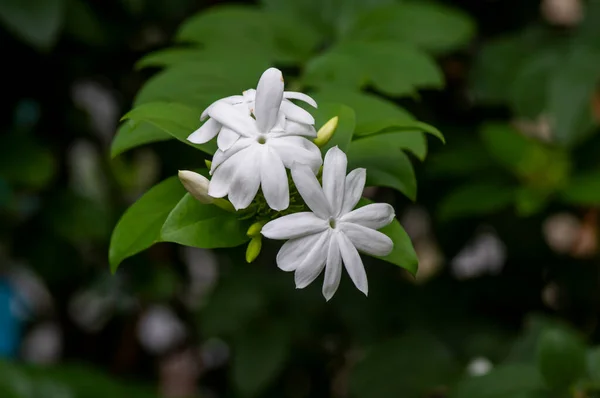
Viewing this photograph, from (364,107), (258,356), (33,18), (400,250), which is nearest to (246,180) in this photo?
(400,250)

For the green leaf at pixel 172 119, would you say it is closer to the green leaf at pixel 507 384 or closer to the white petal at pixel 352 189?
the white petal at pixel 352 189

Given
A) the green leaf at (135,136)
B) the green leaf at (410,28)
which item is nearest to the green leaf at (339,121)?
the green leaf at (135,136)

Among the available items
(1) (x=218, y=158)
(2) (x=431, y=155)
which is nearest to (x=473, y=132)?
(2) (x=431, y=155)

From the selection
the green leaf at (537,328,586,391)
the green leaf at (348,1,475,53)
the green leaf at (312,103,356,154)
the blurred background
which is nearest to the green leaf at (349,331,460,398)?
the blurred background

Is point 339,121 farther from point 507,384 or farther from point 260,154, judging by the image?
point 507,384

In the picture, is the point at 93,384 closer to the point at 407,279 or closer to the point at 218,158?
the point at 407,279

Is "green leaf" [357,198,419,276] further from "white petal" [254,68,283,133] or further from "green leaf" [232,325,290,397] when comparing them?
"green leaf" [232,325,290,397]
